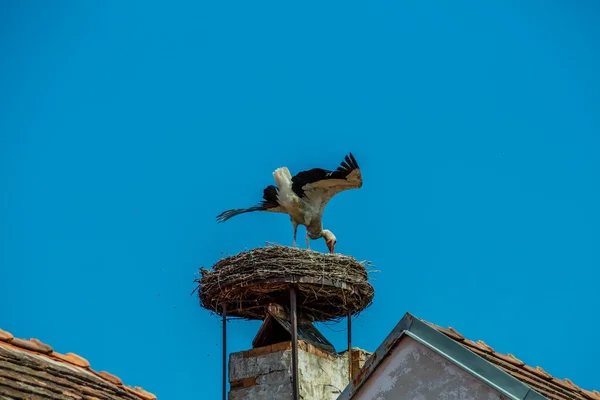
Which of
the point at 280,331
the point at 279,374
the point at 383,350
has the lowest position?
the point at 383,350

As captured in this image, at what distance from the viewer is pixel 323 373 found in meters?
14.9

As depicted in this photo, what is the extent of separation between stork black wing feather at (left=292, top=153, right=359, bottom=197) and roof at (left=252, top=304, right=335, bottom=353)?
1815 millimetres

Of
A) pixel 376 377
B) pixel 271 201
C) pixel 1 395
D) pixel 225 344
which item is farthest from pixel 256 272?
pixel 1 395

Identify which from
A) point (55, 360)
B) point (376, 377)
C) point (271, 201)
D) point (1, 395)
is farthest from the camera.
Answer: point (271, 201)

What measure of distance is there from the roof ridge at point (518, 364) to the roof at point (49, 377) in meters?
1.87

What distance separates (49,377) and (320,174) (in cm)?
956

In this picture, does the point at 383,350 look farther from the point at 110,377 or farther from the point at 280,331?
the point at 280,331

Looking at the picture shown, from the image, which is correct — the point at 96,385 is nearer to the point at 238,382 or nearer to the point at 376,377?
the point at 376,377

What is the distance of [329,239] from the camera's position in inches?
664

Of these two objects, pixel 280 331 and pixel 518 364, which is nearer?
pixel 518 364

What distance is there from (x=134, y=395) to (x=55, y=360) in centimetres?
62

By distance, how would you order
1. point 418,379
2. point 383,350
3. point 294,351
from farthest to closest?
point 294,351
point 383,350
point 418,379

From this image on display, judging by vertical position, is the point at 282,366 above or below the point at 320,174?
below

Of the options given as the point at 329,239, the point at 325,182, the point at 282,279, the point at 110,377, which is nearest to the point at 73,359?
the point at 110,377
